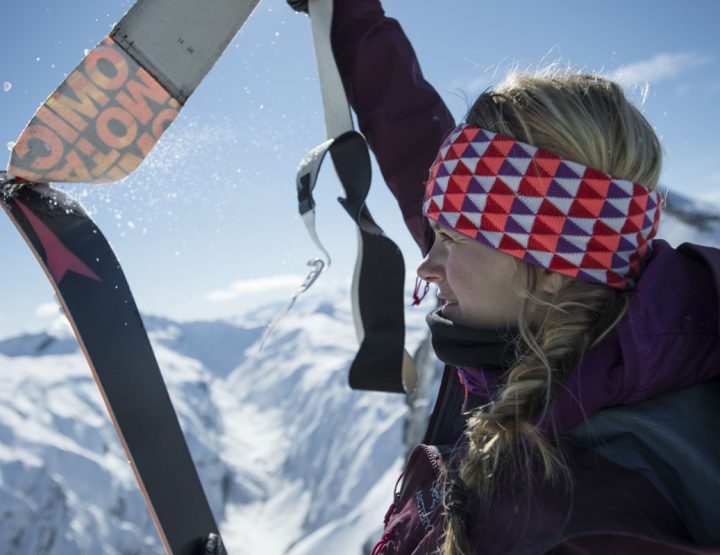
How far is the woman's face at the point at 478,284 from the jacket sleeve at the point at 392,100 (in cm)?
73

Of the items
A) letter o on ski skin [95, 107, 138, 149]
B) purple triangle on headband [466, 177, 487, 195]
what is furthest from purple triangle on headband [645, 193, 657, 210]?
letter o on ski skin [95, 107, 138, 149]

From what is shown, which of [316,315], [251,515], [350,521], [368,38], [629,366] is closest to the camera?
[629,366]

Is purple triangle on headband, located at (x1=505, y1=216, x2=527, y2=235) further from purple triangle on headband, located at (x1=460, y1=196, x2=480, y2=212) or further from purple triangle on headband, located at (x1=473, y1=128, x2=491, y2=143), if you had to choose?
purple triangle on headband, located at (x1=473, y1=128, x2=491, y2=143)

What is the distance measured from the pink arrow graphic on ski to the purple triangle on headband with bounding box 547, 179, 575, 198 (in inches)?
76.2

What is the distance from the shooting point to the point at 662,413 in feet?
2.85

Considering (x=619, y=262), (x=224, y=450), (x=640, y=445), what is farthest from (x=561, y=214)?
(x=224, y=450)

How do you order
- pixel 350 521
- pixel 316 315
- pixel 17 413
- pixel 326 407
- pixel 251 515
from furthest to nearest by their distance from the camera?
1. pixel 316 315
2. pixel 326 407
3. pixel 251 515
4. pixel 17 413
5. pixel 350 521

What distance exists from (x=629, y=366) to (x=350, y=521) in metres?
16.6

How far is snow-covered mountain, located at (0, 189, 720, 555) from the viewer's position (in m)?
49.1

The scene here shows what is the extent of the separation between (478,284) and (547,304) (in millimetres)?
150

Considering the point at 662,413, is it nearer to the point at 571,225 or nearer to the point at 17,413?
the point at 571,225

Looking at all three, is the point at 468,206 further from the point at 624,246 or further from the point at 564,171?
the point at 624,246

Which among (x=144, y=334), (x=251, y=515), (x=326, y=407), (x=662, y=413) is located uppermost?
(x=662, y=413)

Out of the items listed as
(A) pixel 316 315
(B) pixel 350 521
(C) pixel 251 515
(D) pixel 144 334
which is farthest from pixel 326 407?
(D) pixel 144 334
